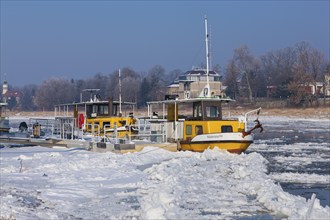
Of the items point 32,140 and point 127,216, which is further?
point 32,140

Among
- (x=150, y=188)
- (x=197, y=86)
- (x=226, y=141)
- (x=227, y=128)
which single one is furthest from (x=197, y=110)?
(x=197, y=86)

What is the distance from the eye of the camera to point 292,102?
313 feet

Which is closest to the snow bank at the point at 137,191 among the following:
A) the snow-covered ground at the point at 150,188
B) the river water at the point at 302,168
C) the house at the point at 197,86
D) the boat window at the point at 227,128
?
the snow-covered ground at the point at 150,188

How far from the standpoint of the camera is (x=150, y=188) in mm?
14609

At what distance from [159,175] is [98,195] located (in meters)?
3.37

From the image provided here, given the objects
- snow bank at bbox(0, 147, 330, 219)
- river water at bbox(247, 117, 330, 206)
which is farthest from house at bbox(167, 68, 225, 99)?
snow bank at bbox(0, 147, 330, 219)

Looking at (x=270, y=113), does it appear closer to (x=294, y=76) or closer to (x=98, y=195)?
(x=294, y=76)

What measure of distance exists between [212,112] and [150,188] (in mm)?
13824

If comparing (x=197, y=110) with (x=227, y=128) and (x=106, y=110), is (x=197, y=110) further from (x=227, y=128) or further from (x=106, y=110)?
(x=106, y=110)

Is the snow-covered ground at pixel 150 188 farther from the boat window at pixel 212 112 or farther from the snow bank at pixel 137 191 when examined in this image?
the boat window at pixel 212 112

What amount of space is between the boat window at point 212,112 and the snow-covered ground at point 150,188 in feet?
13.6

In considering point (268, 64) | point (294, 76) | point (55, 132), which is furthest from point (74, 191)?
point (268, 64)

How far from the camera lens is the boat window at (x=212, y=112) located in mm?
27875

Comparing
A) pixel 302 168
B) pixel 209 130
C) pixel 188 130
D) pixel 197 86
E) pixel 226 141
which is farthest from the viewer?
pixel 197 86
